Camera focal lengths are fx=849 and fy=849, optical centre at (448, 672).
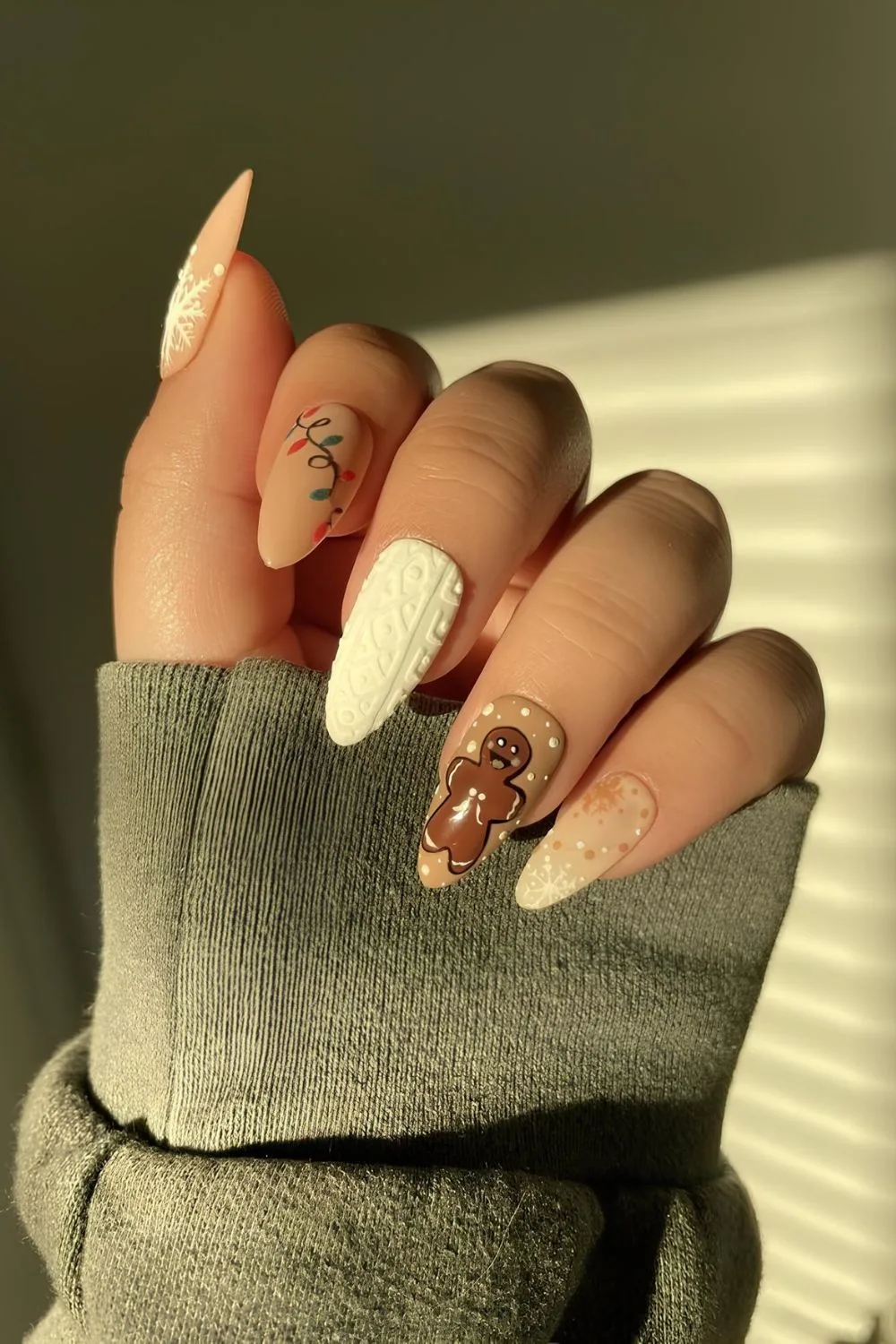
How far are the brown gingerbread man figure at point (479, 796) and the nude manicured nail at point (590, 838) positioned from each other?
4cm

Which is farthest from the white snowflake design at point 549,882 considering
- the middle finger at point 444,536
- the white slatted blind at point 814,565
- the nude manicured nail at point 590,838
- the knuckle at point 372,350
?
the white slatted blind at point 814,565

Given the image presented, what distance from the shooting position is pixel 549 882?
0.40 meters

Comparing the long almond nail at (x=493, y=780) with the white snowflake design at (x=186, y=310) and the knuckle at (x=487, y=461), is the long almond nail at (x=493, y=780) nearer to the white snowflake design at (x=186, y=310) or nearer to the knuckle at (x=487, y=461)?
the knuckle at (x=487, y=461)

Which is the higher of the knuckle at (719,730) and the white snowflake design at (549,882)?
the knuckle at (719,730)

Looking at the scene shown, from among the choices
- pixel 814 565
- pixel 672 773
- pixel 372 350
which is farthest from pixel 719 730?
pixel 814 565

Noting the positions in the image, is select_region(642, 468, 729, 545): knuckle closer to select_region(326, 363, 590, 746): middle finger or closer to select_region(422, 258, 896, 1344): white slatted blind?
select_region(326, 363, 590, 746): middle finger

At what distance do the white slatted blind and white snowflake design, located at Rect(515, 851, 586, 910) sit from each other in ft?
1.54

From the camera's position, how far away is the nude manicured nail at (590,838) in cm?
40

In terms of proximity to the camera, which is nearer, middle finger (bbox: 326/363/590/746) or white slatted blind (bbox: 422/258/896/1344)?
middle finger (bbox: 326/363/590/746)

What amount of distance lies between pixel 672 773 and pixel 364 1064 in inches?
8.2

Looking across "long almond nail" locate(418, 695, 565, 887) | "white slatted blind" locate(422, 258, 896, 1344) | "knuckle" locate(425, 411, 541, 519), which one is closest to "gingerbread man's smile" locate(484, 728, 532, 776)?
"long almond nail" locate(418, 695, 565, 887)

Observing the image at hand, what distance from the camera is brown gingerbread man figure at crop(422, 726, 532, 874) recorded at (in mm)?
378

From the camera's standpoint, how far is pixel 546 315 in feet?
2.41

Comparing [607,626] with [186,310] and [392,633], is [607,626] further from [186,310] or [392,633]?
[186,310]
